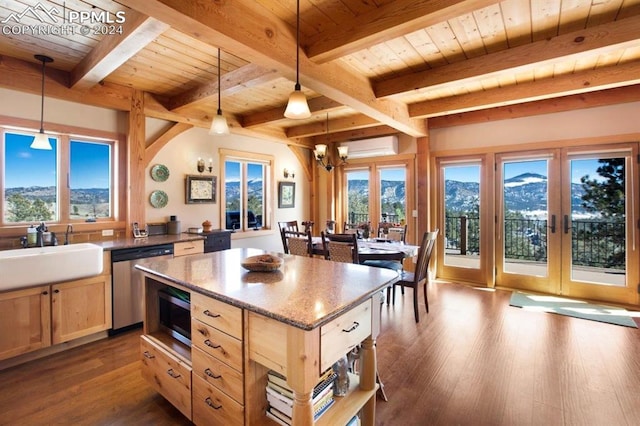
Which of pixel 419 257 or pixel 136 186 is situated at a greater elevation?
pixel 136 186

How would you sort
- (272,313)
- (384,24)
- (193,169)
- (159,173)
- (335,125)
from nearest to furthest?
(272,313)
(384,24)
(159,173)
(193,169)
(335,125)

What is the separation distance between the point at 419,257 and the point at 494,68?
199 centimetres

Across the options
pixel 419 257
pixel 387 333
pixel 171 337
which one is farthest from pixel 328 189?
pixel 171 337

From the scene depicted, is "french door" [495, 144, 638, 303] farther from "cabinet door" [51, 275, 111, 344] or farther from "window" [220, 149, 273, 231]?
"cabinet door" [51, 275, 111, 344]

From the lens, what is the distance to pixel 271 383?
1.58 m

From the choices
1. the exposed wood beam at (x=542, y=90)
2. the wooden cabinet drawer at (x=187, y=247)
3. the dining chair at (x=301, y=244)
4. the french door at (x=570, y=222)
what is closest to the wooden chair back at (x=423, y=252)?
the dining chair at (x=301, y=244)

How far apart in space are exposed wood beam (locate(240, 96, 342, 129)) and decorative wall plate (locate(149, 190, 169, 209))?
1.73 m

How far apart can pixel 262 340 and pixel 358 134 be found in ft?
17.0

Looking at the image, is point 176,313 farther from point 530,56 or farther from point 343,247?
point 530,56

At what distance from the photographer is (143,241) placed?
3477 millimetres

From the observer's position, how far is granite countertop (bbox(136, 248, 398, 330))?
→ 135 cm

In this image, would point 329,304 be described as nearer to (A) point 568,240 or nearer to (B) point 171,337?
(B) point 171,337

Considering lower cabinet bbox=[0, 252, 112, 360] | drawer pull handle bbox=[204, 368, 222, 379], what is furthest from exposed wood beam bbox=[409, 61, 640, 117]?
lower cabinet bbox=[0, 252, 112, 360]

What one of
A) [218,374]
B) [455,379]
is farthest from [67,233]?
[455,379]
